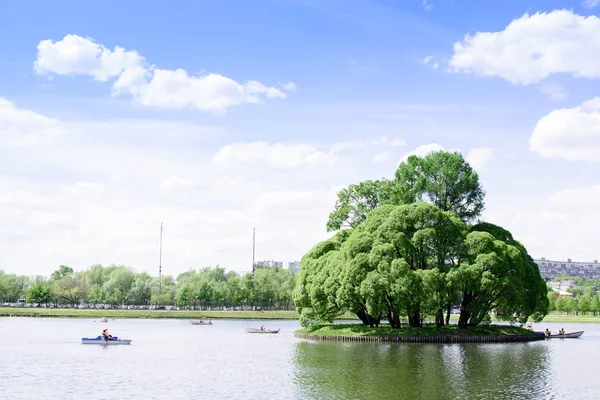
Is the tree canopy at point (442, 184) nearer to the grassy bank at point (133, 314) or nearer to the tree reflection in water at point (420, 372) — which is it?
the tree reflection in water at point (420, 372)

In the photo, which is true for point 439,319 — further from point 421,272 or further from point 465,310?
point 421,272

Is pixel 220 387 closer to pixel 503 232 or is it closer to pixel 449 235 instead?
pixel 449 235

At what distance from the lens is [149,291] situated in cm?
18838

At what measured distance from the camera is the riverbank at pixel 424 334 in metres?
74.9

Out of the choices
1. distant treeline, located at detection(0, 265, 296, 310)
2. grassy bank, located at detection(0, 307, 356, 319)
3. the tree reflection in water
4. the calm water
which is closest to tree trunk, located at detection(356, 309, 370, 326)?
the calm water

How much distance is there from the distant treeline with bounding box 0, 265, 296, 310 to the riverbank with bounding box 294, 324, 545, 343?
9211 centimetres

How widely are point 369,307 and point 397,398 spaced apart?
3659 centimetres

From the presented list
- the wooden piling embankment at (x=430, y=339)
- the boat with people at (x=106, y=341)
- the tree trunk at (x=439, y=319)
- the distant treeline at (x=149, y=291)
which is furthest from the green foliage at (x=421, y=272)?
the distant treeline at (x=149, y=291)

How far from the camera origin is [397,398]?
35.4m

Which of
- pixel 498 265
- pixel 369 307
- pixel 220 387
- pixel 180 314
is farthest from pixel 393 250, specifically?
pixel 180 314

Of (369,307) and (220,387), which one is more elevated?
(369,307)

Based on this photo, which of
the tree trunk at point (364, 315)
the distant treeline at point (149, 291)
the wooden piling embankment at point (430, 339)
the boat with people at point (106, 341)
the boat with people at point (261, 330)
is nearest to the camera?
the boat with people at point (106, 341)

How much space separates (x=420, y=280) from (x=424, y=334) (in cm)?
743

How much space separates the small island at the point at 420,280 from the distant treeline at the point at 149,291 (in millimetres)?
88165
